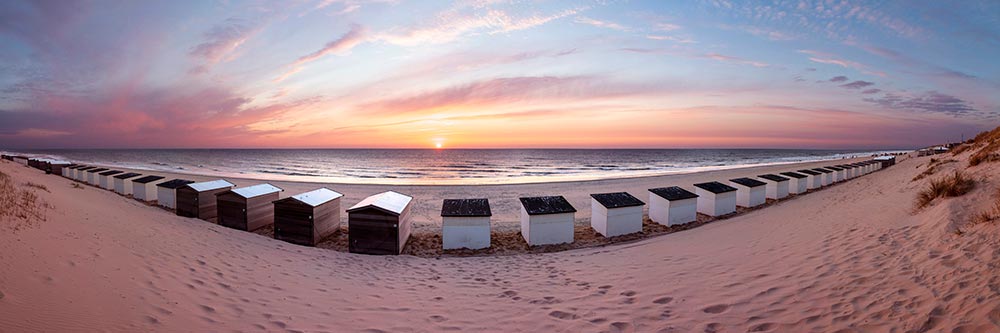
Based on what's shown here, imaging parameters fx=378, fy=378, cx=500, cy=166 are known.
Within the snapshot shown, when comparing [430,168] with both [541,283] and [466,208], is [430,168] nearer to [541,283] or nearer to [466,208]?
[466,208]

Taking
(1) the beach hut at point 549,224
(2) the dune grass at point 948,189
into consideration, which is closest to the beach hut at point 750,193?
(2) the dune grass at point 948,189

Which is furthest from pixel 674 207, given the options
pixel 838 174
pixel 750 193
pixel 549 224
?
pixel 838 174

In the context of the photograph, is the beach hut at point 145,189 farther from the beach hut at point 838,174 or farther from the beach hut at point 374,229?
the beach hut at point 838,174

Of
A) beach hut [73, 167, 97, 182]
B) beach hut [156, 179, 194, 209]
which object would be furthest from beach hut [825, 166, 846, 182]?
beach hut [73, 167, 97, 182]

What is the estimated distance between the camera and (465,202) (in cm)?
1507

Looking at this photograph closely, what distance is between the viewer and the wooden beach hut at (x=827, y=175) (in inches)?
1077

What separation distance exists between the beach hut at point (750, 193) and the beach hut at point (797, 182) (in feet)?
17.7

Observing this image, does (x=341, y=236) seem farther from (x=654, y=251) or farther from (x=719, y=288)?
(x=719, y=288)

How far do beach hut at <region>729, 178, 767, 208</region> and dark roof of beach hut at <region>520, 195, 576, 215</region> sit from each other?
1125 cm

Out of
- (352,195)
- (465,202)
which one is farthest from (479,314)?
(352,195)

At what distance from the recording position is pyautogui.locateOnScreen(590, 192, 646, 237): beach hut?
1474cm

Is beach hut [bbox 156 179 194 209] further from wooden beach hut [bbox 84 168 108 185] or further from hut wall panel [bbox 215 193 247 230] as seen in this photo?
wooden beach hut [bbox 84 168 108 185]

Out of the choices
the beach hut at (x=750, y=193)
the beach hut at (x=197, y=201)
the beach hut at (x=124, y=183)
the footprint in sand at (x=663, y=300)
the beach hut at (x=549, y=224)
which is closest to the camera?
the footprint in sand at (x=663, y=300)

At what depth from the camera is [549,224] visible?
13852 millimetres
